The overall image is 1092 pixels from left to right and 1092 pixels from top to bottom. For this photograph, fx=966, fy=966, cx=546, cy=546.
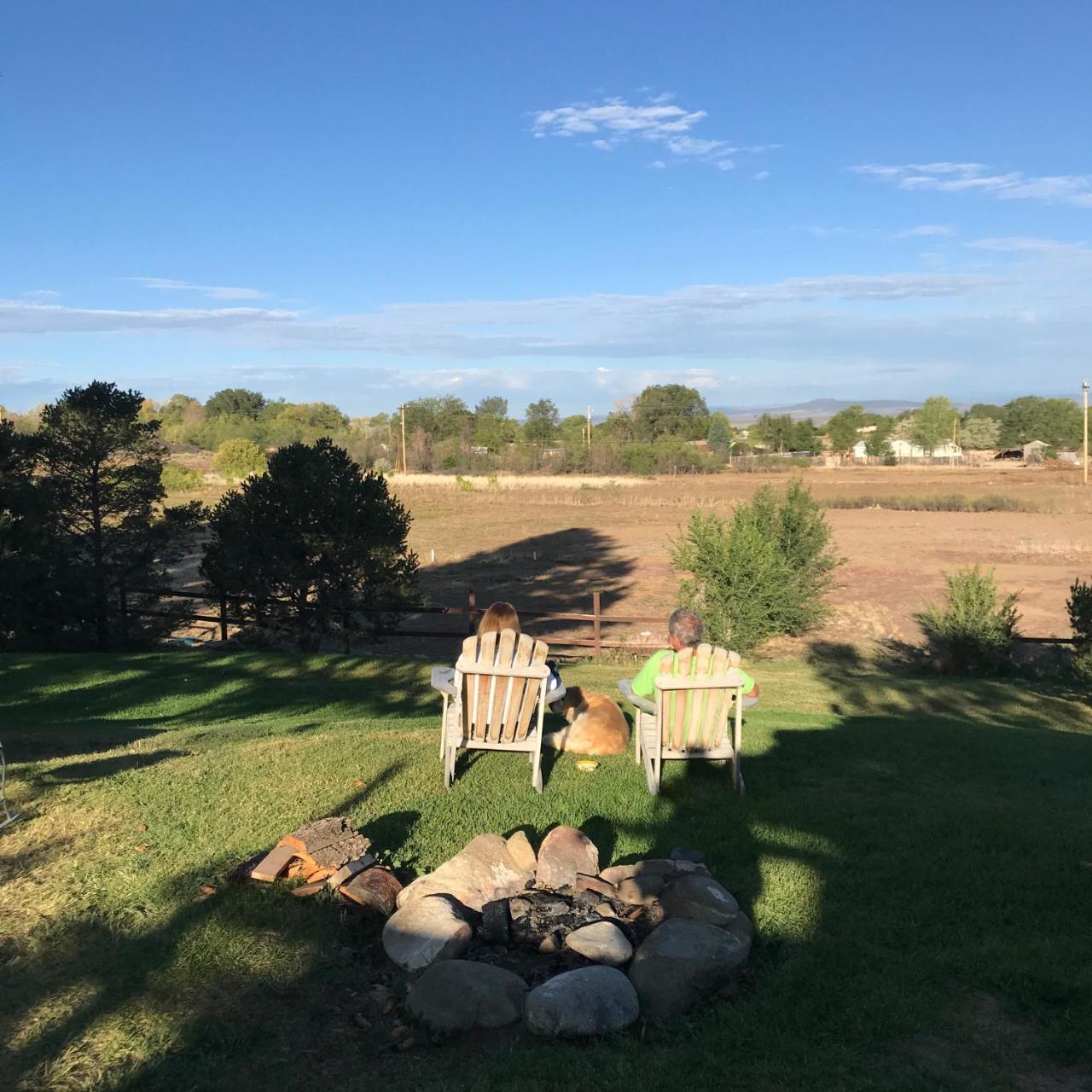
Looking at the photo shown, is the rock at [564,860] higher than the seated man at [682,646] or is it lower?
lower

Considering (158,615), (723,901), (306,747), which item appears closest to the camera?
(723,901)

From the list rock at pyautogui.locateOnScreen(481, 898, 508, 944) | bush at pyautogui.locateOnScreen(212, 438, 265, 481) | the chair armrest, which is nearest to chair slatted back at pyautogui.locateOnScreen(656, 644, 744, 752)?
the chair armrest

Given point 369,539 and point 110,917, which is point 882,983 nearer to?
point 110,917

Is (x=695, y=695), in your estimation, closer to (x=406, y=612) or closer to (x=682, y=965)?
(x=682, y=965)

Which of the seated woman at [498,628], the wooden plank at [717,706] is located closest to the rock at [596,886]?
the wooden plank at [717,706]

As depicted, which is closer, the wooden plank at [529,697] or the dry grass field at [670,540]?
the wooden plank at [529,697]

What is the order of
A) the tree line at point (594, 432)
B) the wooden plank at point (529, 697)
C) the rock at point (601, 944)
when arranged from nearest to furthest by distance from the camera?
the rock at point (601, 944), the wooden plank at point (529, 697), the tree line at point (594, 432)

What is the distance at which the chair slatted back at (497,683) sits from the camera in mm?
6176

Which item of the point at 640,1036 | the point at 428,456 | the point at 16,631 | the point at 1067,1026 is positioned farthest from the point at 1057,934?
the point at 428,456

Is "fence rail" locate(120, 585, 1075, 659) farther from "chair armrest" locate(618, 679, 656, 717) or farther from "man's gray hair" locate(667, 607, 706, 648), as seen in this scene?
"man's gray hair" locate(667, 607, 706, 648)

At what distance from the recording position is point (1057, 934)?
4.11m

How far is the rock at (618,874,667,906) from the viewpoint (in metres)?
4.21

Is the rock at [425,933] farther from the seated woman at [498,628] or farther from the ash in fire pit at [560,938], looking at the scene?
the seated woman at [498,628]

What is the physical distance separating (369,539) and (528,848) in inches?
455
